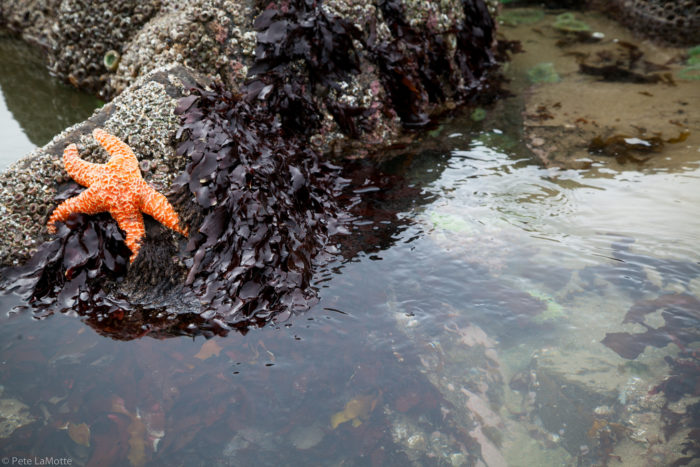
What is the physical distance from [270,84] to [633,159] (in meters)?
3.82

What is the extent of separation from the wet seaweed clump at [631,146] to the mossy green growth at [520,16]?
13.7ft

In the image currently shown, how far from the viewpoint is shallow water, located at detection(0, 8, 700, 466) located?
2.97 m

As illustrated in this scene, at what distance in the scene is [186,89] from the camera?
430cm

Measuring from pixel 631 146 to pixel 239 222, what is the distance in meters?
4.21

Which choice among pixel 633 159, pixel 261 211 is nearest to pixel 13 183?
pixel 261 211

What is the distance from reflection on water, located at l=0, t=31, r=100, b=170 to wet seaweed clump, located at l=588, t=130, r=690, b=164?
19.8 ft

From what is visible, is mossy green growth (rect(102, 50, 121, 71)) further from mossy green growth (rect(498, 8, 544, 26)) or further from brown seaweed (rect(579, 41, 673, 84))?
mossy green growth (rect(498, 8, 544, 26))

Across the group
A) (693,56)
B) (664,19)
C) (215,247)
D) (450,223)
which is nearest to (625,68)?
(693,56)

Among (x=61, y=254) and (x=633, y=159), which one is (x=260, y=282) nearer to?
(x=61, y=254)

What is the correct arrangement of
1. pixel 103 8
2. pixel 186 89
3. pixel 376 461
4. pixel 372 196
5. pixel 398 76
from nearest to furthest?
pixel 376 461
pixel 186 89
pixel 372 196
pixel 398 76
pixel 103 8

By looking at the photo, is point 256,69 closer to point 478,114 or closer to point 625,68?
point 478,114

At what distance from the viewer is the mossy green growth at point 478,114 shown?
20.2 feet

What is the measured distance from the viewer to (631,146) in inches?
208

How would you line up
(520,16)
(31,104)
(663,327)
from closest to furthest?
(663,327) < (31,104) < (520,16)
